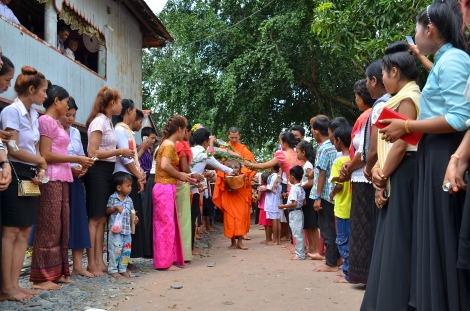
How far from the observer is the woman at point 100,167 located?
6.12 meters

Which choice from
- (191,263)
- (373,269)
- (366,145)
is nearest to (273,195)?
(191,263)

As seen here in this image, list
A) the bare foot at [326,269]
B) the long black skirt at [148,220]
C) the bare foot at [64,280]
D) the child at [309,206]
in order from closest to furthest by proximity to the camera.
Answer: the bare foot at [64,280] → the bare foot at [326,269] → the long black skirt at [148,220] → the child at [309,206]

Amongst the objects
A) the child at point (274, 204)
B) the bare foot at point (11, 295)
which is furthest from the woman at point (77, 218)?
the child at point (274, 204)

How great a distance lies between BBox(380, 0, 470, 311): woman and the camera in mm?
2779

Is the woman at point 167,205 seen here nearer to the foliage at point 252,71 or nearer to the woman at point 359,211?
the woman at point 359,211

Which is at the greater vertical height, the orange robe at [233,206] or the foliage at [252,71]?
the foliage at [252,71]

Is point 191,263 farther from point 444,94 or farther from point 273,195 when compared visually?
point 444,94

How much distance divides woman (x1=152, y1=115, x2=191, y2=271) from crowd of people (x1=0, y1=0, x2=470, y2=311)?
0.02 m

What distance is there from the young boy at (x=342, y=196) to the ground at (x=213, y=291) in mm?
418

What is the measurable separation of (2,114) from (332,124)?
12.5ft

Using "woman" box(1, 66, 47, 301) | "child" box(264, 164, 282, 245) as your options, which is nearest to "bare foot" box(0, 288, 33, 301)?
"woman" box(1, 66, 47, 301)

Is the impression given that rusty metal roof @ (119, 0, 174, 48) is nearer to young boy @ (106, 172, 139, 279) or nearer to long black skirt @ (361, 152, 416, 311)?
young boy @ (106, 172, 139, 279)

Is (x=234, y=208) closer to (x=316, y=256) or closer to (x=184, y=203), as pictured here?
(x=184, y=203)

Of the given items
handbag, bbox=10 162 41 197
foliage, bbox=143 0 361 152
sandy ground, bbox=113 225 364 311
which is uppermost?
foliage, bbox=143 0 361 152
